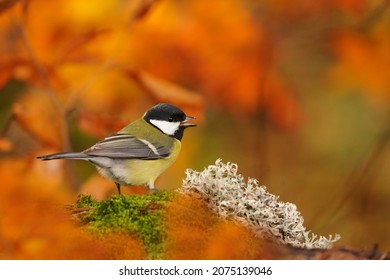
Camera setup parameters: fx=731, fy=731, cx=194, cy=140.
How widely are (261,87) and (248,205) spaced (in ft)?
6.87

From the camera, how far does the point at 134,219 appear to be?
223 cm

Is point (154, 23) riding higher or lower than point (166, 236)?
higher

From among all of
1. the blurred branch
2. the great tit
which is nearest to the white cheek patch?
the great tit

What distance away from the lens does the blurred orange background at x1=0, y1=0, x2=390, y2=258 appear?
3990 mm

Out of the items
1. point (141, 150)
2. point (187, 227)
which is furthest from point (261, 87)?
point (187, 227)

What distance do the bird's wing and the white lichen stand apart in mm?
544

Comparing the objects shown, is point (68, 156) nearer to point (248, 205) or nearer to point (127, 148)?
point (127, 148)

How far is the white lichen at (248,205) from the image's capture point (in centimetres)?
229

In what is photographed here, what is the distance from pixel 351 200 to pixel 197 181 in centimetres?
212

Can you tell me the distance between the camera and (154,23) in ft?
13.5

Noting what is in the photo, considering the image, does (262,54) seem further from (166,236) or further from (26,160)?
(166,236)

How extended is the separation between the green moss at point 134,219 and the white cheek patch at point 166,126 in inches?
27.3

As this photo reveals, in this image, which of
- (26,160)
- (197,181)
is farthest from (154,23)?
(197,181)

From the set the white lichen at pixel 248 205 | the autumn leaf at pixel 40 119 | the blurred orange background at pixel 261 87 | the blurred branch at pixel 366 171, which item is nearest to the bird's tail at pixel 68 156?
the autumn leaf at pixel 40 119
